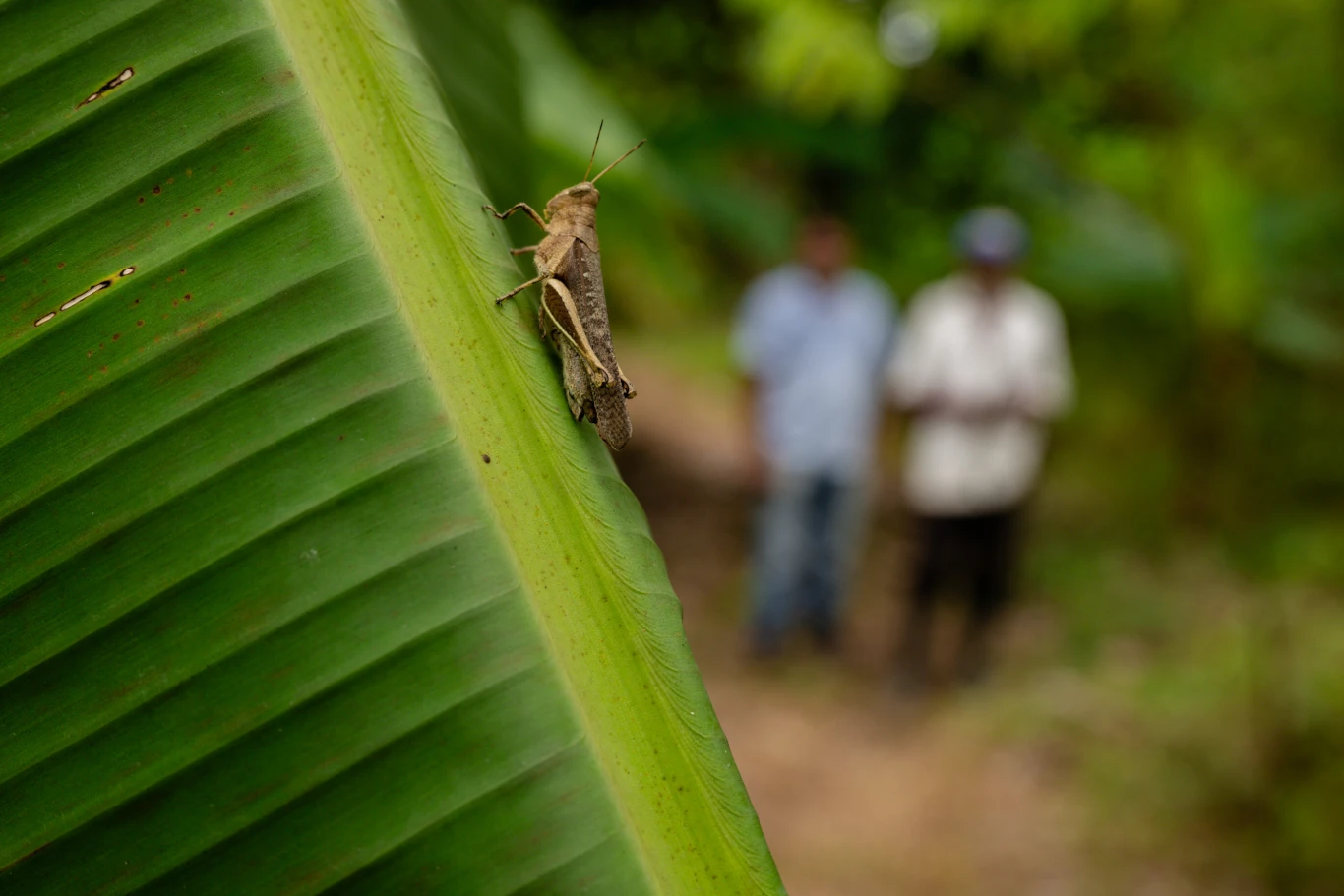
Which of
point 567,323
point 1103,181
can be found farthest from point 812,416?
point 567,323

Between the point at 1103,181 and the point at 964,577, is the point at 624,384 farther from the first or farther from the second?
the point at 1103,181

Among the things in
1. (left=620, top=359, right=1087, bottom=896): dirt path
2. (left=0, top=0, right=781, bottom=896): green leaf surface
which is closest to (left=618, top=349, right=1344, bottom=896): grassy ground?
(left=620, top=359, right=1087, bottom=896): dirt path

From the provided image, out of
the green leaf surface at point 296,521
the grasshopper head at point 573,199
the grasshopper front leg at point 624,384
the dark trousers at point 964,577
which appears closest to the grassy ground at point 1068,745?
the dark trousers at point 964,577

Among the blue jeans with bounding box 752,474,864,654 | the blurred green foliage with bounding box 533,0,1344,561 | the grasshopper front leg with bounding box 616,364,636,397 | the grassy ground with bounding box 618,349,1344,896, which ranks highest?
the blurred green foliage with bounding box 533,0,1344,561

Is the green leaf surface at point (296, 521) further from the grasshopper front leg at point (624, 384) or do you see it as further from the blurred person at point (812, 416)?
the blurred person at point (812, 416)

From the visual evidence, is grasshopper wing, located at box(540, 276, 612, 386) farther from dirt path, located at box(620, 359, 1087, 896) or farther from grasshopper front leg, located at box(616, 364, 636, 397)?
dirt path, located at box(620, 359, 1087, 896)
